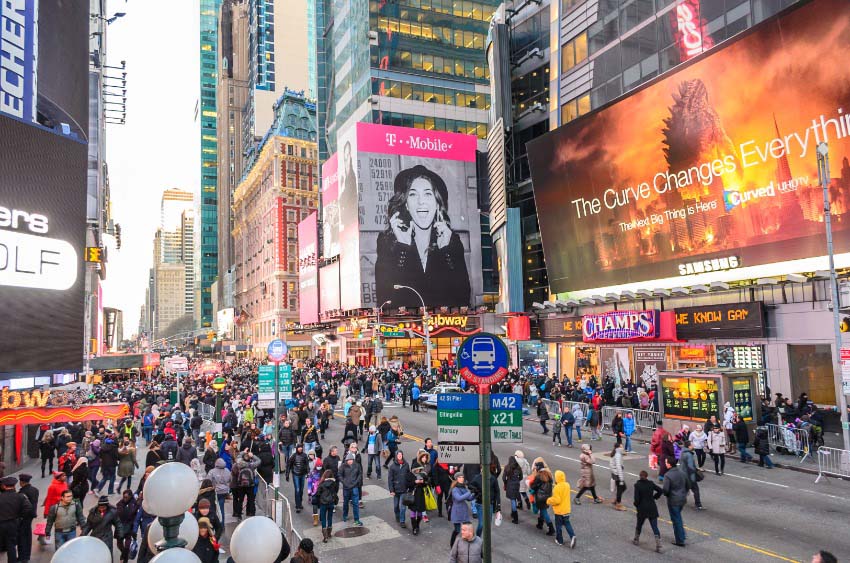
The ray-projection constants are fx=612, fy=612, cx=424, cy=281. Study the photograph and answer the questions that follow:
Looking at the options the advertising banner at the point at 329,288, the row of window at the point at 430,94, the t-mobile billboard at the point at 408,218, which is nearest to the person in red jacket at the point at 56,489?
the t-mobile billboard at the point at 408,218

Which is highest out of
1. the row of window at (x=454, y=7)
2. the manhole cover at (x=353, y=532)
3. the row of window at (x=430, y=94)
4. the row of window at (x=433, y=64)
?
the row of window at (x=454, y=7)

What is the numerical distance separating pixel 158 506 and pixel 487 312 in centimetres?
7568

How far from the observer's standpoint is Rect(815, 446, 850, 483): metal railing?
18672mm

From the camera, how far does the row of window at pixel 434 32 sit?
81438 mm

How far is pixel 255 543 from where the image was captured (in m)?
4.68

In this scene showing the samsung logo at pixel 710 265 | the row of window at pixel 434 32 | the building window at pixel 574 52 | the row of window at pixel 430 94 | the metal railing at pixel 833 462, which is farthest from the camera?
the row of window at pixel 434 32

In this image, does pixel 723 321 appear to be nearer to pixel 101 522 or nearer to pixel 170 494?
pixel 101 522

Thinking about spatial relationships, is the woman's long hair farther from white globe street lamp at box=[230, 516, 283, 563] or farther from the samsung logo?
white globe street lamp at box=[230, 516, 283, 563]

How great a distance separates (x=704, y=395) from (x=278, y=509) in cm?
1818

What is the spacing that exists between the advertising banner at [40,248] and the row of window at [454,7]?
234ft

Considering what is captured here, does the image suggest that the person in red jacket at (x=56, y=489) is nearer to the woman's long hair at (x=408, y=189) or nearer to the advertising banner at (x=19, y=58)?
the advertising banner at (x=19, y=58)

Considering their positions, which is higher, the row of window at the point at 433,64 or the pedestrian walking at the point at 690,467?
the row of window at the point at 433,64

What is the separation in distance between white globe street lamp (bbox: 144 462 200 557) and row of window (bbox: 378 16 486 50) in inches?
3297

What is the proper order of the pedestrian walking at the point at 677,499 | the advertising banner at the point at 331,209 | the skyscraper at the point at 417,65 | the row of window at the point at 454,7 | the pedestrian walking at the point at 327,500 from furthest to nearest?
the advertising banner at the point at 331,209, the row of window at the point at 454,7, the skyscraper at the point at 417,65, the pedestrian walking at the point at 327,500, the pedestrian walking at the point at 677,499
